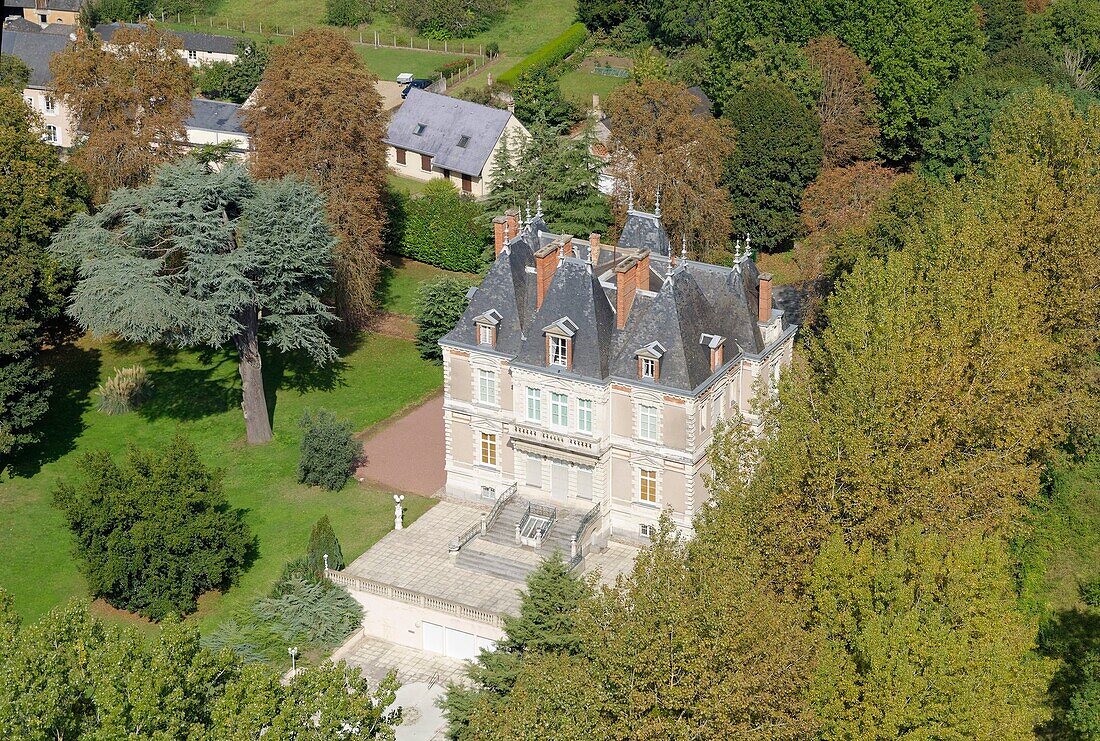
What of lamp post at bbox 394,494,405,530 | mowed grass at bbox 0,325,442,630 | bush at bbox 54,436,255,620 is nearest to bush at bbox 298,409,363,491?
mowed grass at bbox 0,325,442,630

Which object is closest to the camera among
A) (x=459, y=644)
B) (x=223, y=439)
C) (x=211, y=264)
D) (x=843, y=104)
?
(x=459, y=644)

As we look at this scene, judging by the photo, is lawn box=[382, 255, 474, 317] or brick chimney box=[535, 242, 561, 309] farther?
lawn box=[382, 255, 474, 317]

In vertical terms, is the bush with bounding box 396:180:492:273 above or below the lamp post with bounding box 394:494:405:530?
above

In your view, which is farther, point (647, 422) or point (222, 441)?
point (222, 441)

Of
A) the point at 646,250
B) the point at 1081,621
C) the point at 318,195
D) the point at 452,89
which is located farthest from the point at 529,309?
the point at 452,89

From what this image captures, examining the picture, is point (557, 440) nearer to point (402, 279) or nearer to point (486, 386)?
point (486, 386)

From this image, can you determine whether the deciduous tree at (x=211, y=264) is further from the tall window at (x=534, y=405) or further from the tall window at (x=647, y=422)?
the tall window at (x=647, y=422)

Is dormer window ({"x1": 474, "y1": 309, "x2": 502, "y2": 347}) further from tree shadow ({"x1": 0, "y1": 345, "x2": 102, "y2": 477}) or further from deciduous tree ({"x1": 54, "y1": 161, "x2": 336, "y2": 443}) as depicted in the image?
tree shadow ({"x1": 0, "y1": 345, "x2": 102, "y2": 477})

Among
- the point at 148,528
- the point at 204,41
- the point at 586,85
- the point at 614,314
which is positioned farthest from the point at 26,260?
the point at 586,85
